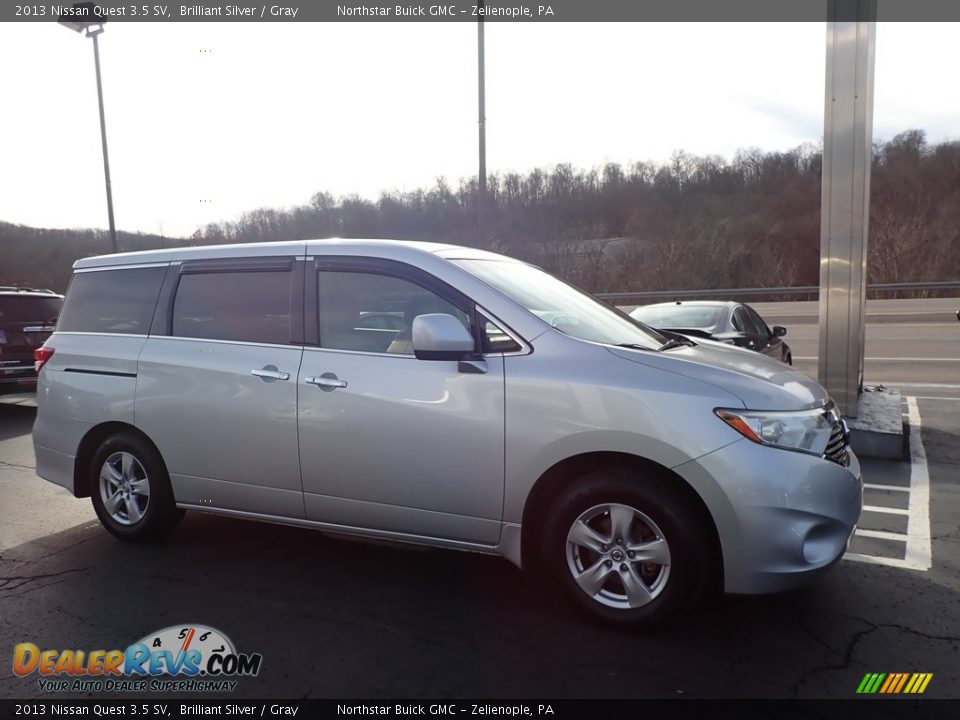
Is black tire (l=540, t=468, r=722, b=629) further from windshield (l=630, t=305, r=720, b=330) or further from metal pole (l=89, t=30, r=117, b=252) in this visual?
metal pole (l=89, t=30, r=117, b=252)

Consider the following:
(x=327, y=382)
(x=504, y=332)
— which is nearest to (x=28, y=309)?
(x=327, y=382)

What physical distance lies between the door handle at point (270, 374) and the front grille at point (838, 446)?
9.01 feet

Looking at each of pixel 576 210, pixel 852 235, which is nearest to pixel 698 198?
pixel 576 210

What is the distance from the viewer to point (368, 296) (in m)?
3.89

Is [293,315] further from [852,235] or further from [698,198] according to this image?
[698,198]

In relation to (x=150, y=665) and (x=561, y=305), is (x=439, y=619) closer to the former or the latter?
(x=150, y=665)

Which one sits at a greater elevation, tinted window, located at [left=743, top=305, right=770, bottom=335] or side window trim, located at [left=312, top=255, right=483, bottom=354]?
side window trim, located at [left=312, top=255, right=483, bottom=354]

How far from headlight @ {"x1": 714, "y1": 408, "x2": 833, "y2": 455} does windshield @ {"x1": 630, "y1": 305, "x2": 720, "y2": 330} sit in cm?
593

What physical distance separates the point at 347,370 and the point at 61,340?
2.50m

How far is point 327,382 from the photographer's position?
3.76 meters

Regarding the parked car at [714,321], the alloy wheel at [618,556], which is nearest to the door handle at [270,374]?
the alloy wheel at [618,556]

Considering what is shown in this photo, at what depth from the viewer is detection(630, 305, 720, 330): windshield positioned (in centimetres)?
918

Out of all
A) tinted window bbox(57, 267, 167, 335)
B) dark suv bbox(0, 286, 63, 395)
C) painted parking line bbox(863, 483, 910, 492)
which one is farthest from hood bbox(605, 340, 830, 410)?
dark suv bbox(0, 286, 63, 395)

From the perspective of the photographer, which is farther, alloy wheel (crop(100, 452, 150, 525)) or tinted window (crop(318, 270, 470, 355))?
alloy wheel (crop(100, 452, 150, 525))
